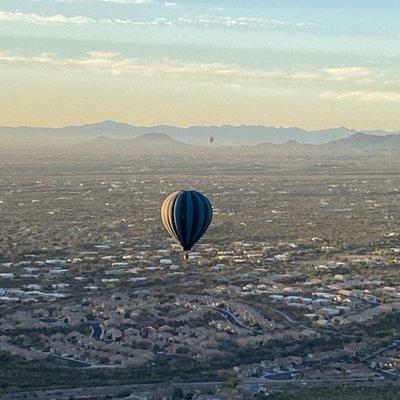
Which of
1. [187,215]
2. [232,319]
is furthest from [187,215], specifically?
[232,319]

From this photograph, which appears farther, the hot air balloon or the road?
the hot air balloon

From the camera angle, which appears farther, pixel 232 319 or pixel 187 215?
pixel 232 319

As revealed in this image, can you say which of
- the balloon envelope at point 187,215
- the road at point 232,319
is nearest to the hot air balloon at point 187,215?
the balloon envelope at point 187,215

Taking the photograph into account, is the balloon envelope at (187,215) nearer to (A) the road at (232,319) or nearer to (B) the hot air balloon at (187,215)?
(B) the hot air balloon at (187,215)

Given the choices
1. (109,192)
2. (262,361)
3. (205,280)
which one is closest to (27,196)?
(109,192)

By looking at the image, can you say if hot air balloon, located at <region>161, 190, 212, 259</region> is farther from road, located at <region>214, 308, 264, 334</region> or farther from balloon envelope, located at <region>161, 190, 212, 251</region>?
road, located at <region>214, 308, 264, 334</region>

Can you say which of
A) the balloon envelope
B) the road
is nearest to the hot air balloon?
the balloon envelope

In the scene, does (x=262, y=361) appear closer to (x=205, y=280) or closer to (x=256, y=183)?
(x=205, y=280)

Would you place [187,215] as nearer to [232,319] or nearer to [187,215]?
[187,215]
